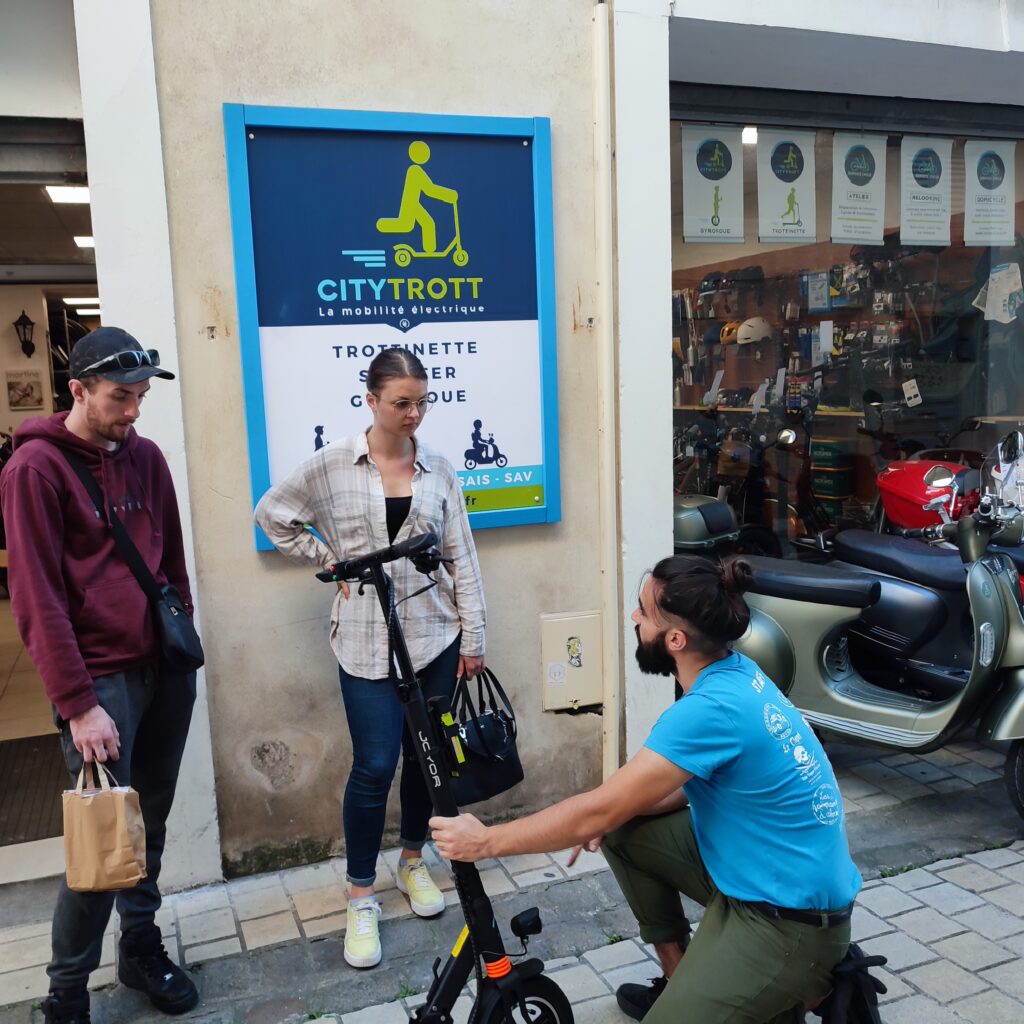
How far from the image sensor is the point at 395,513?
3104mm

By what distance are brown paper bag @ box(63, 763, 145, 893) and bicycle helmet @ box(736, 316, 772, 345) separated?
3.88 meters

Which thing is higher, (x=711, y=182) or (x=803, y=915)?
(x=711, y=182)

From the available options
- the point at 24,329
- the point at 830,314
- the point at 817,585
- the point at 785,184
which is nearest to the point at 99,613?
the point at 817,585

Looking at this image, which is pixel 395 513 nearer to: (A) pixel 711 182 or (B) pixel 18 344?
(A) pixel 711 182

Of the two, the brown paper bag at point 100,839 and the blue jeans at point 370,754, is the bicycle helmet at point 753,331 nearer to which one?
the blue jeans at point 370,754

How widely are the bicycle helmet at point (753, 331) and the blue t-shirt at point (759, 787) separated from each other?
3.32m

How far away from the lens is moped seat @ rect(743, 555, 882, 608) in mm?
3998

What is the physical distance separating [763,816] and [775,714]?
0.22m

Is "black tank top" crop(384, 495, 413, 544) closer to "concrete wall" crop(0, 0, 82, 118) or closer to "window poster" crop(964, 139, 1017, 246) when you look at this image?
"concrete wall" crop(0, 0, 82, 118)

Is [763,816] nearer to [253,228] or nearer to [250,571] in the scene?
[250,571]

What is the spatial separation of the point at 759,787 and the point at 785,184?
3689mm

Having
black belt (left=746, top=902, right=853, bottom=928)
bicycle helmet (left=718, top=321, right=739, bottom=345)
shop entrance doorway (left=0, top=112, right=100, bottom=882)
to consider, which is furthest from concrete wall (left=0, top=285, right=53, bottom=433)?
black belt (left=746, top=902, right=853, bottom=928)

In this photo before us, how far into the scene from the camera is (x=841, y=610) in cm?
403

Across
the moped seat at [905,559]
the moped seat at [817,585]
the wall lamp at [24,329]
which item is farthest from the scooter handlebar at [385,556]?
the wall lamp at [24,329]
